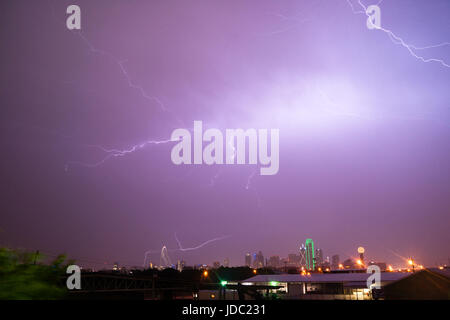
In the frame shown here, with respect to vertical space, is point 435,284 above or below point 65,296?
below

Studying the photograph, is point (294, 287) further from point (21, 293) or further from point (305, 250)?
point (305, 250)

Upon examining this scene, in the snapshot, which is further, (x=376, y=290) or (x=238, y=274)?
(x=238, y=274)

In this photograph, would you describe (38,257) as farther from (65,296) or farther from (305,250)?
(305,250)

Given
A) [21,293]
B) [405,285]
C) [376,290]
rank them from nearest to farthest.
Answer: [21,293]
[405,285]
[376,290]

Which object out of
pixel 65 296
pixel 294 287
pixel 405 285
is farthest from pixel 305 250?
pixel 65 296
